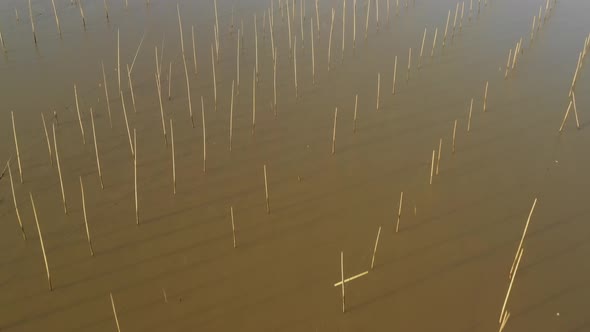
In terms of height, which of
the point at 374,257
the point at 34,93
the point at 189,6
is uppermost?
the point at 189,6

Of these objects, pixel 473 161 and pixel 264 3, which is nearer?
pixel 473 161

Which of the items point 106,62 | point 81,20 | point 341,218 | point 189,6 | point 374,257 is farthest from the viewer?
point 189,6

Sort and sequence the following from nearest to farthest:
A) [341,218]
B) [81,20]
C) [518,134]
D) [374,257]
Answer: [374,257], [341,218], [518,134], [81,20]

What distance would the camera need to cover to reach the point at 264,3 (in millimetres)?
4547

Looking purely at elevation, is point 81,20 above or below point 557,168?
above

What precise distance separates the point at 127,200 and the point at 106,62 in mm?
1657

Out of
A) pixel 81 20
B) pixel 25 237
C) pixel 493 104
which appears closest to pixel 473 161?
pixel 493 104

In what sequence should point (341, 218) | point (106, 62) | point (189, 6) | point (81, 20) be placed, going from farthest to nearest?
point (189, 6)
point (81, 20)
point (106, 62)
point (341, 218)

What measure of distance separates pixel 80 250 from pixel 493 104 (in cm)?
250

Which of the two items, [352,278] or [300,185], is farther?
[300,185]

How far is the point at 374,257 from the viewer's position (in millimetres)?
1956

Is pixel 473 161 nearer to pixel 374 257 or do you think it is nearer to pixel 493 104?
pixel 493 104

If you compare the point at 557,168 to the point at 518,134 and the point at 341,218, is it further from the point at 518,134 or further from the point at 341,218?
the point at 341,218

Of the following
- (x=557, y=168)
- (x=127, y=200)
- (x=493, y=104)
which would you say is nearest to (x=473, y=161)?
(x=557, y=168)
